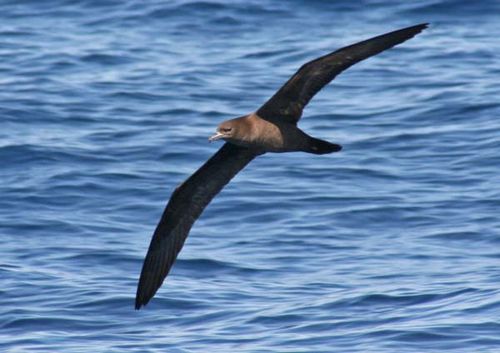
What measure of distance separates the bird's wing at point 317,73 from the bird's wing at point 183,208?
3.23 ft

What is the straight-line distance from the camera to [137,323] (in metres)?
9.94

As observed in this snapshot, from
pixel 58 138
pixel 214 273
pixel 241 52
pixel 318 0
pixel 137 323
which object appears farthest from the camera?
pixel 318 0

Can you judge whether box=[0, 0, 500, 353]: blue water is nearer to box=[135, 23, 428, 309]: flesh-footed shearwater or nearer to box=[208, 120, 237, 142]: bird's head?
box=[135, 23, 428, 309]: flesh-footed shearwater

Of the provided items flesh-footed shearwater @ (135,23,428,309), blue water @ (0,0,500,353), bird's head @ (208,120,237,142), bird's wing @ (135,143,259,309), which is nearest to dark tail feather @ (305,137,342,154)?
flesh-footed shearwater @ (135,23,428,309)

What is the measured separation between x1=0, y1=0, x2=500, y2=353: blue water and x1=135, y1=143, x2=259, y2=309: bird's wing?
30 cm

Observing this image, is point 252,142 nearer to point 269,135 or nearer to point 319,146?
point 269,135

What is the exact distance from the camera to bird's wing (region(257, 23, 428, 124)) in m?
8.35

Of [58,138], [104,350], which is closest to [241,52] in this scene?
[58,138]

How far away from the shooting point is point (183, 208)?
1016 centimetres

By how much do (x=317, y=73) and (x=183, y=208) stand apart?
201 cm

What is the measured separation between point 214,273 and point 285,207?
129 cm

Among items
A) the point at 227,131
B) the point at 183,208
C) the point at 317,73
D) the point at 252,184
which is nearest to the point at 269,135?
the point at 227,131

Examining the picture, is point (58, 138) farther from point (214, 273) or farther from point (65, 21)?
point (65, 21)

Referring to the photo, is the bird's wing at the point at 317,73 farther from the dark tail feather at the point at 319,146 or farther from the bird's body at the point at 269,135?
the dark tail feather at the point at 319,146
